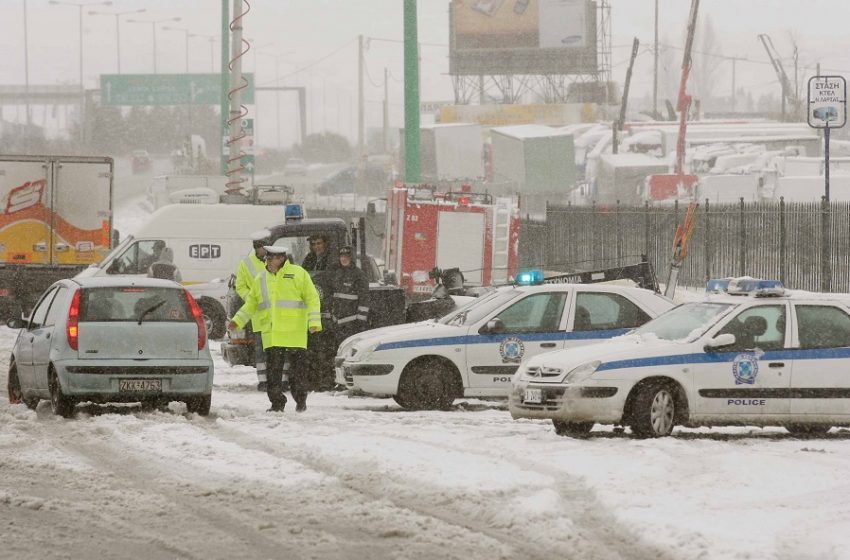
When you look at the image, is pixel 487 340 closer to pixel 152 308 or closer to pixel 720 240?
pixel 152 308

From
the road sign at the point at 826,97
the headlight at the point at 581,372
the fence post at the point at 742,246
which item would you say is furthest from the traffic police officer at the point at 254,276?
the fence post at the point at 742,246

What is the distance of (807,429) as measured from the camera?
14.9 m

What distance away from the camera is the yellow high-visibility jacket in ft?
52.8

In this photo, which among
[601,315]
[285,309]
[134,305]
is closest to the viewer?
[134,305]

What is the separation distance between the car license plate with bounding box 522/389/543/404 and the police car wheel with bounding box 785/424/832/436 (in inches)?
88.4

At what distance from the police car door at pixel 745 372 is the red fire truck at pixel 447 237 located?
52.0 feet

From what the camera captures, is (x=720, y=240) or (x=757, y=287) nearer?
(x=757, y=287)

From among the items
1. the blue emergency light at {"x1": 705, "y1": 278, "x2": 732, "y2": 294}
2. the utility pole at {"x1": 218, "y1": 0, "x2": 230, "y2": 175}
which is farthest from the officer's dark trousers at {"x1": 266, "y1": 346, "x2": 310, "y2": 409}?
the utility pole at {"x1": 218, "y1": 0, "x2": 230, "y2": 175}

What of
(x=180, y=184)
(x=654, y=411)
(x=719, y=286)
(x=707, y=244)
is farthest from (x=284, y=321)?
(x=180, y=184)

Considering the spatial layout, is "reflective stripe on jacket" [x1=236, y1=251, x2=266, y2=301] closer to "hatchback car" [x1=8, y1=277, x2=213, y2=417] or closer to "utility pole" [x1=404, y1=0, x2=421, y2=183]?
"hatchback car" [x1=8, y1=277, x2=213, y2=417]

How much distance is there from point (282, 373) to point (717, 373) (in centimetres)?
444

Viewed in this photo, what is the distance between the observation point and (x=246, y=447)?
12797mm

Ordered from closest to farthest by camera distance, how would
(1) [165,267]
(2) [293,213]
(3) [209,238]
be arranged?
1. (2) [293,213]
2. (1) [165,267]
3. (3) [209,238]

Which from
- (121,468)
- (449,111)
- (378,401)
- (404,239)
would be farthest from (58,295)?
(449,111)
